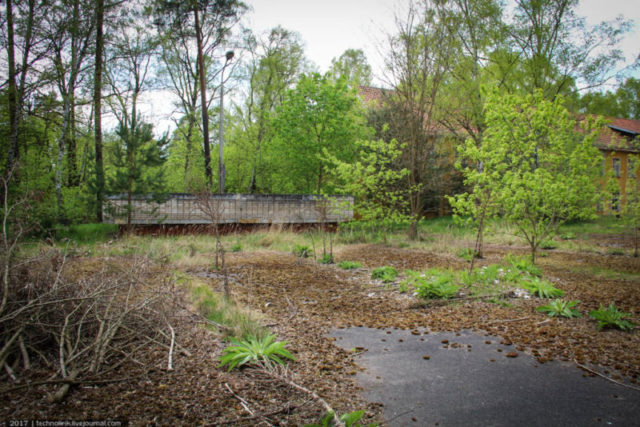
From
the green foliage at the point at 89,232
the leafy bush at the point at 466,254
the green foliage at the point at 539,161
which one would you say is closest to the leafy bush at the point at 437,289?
the green foliage at the point at 539,161

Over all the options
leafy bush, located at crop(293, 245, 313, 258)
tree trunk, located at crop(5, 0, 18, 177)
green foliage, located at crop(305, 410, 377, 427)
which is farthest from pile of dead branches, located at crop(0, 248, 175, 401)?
tree trunk, located at crop(5, 0, 18, 177)

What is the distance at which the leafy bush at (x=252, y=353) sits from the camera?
300 centimetres

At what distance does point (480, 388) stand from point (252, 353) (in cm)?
181

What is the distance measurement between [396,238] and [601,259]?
245 inches

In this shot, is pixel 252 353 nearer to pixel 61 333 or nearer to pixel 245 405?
pixel 245 405

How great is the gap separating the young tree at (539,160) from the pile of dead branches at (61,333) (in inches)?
250

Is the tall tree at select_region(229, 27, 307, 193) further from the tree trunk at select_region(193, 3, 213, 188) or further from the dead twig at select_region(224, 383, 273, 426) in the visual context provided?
the dead twig at select_region(224, 383, 273, 426)

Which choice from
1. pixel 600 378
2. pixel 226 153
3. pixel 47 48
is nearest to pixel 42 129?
pixel 47 48

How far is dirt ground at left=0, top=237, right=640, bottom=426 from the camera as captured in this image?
2.30 m

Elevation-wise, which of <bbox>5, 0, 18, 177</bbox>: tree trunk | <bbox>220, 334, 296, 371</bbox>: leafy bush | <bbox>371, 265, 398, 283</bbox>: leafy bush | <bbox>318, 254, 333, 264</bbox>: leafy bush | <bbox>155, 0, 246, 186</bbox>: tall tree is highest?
<bbox>155, 0, 246, 186</bbox>: tall tree

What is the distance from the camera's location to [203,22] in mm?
20438

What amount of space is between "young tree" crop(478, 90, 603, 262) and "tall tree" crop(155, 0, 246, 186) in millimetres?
12598

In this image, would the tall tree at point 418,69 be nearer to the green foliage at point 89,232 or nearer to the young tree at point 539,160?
the young tree at point 539,160

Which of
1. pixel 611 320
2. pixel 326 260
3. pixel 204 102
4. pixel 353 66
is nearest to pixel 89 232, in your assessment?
pixel 326 260
